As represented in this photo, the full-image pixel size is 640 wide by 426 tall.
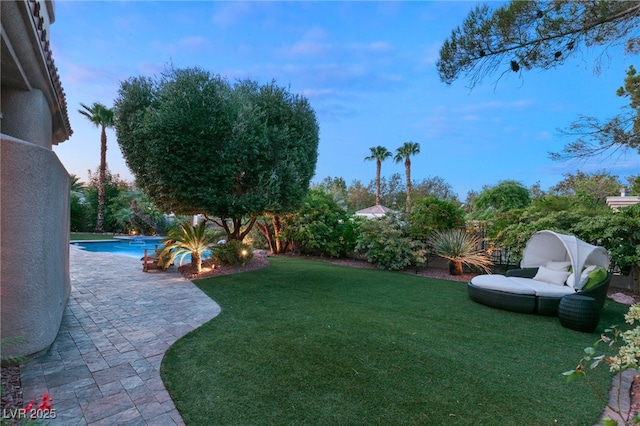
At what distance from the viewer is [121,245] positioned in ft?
61.6

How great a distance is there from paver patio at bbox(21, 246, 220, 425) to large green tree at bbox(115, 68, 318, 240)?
106 inches

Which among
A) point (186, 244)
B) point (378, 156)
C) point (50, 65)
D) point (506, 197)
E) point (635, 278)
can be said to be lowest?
point (635, 278)

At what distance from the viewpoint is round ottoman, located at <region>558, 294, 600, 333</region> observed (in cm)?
514

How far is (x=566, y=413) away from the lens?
288 centimetres

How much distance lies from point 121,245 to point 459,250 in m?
19.6

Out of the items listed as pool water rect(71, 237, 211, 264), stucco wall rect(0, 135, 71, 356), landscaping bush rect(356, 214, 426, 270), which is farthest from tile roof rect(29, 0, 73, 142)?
pool water rect(71, 237, 211, 264)

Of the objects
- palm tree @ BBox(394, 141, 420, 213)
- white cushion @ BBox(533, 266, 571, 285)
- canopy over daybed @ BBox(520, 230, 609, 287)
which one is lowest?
white cushion @ BBox(533, 266, 571, 285)

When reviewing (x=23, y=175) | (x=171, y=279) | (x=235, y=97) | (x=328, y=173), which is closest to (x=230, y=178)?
(x=235, y=97)

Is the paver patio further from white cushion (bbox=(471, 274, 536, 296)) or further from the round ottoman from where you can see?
the round ottoman

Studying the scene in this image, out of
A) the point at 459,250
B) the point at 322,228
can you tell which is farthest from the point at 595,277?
the point at 322,228

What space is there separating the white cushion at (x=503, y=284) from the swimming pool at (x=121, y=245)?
15.9m

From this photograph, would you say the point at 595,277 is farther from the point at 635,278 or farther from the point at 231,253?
the point at 231,253

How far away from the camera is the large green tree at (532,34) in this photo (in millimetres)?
4875

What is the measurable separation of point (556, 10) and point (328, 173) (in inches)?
1354
